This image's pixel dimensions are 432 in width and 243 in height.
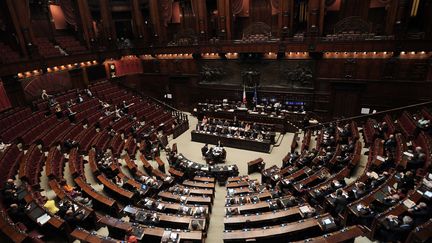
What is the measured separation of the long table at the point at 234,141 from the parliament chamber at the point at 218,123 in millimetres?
77

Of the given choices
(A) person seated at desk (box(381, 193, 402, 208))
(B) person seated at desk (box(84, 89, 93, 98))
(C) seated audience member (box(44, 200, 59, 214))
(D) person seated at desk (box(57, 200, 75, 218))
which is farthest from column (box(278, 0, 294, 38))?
(C) seated audience member (box(44, 200, 59, 214))

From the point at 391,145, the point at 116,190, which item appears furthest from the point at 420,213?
the point at 116,190

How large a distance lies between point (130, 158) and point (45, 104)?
6138mm

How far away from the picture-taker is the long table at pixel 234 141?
12.9 meters

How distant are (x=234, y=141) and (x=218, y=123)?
177cm

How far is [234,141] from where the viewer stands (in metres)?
13.6

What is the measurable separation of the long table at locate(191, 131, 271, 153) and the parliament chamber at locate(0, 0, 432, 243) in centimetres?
8

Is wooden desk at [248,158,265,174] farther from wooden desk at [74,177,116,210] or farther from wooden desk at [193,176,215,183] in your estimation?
wooden desk at [74,177,116,210]

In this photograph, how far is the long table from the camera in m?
12.9

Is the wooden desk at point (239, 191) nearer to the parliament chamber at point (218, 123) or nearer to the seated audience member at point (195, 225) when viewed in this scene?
the parliament chamber at point (218, 123)

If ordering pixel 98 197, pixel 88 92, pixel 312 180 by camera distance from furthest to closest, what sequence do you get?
pixel 88 92 → pixel 312 180 → pixel 98 197

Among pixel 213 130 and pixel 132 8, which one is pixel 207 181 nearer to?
pixel 213 130

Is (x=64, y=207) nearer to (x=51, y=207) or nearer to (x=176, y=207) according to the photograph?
(x=51, y=207)

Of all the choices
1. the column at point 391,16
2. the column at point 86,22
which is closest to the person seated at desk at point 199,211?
the column at point 391,16
